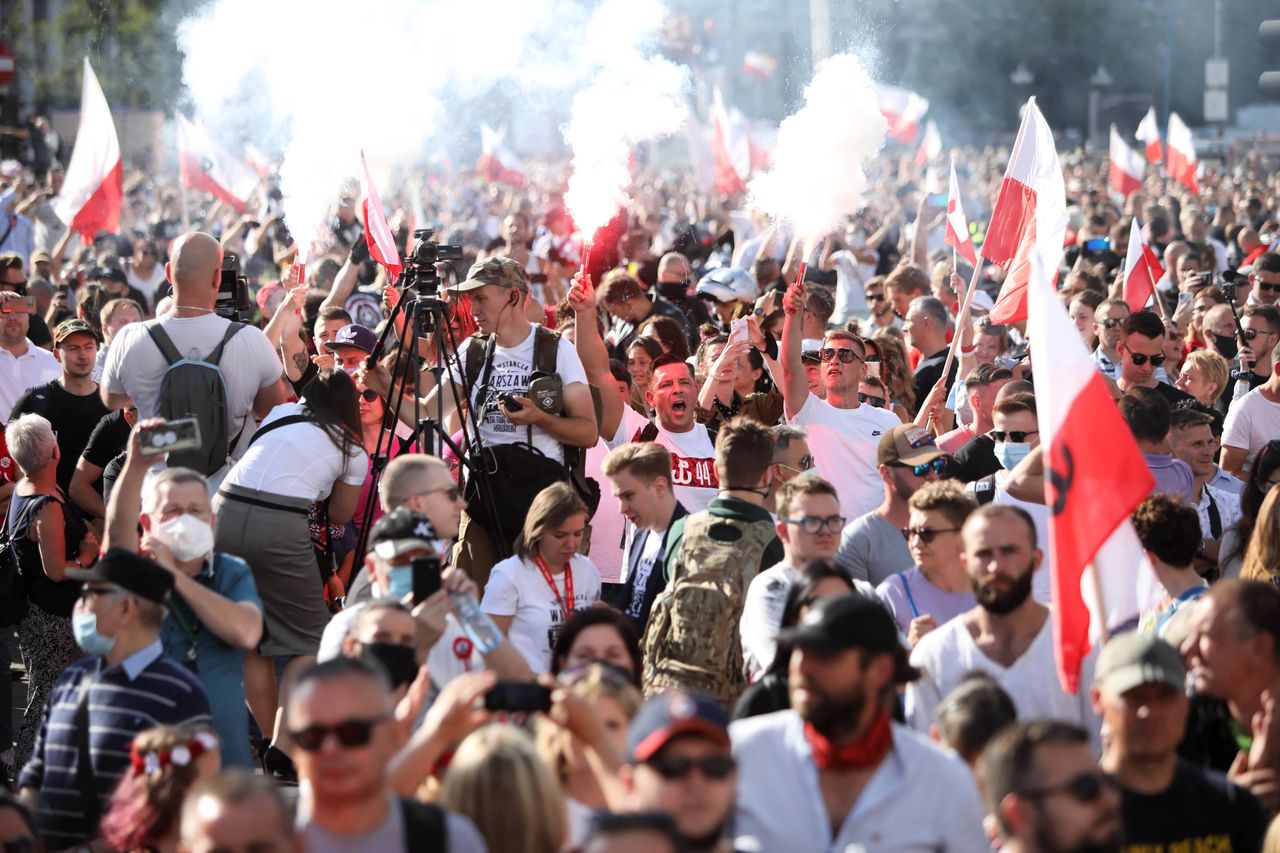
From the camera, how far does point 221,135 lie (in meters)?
30.1

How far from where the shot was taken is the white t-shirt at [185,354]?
724 centimetres

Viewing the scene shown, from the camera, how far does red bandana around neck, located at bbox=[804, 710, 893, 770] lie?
158 inches

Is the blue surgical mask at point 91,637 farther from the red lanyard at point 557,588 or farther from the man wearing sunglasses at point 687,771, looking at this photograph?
the man wearing sunglasses at point 687,771

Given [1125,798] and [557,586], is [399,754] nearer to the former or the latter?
[1125,798]

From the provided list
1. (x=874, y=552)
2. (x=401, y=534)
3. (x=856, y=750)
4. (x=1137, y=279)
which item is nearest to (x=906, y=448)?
(x=874, y=552)

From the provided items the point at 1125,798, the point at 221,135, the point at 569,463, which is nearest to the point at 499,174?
the point at 221,135

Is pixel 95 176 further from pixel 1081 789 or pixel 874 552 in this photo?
pixel 1081 789

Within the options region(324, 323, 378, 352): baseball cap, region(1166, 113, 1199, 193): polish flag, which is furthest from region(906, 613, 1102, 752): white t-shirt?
region(1166, 113, 1199, 193): polish flag

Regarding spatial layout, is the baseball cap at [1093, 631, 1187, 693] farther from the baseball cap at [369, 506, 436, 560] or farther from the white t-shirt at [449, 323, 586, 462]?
the white t-shirt at [449, 323, 586, 462]

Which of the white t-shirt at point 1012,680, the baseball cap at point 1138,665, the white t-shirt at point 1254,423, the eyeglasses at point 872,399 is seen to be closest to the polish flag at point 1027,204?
the eyeglasses at point 872,399

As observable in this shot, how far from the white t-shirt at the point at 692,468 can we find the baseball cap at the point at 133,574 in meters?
3.07

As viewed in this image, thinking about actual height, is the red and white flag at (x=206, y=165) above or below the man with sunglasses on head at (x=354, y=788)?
above

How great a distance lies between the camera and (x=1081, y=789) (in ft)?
12.3

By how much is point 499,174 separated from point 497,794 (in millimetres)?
21873
